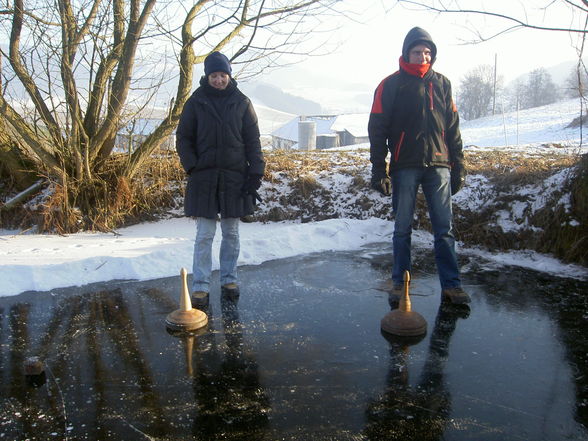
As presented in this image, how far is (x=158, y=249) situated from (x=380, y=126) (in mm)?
3183

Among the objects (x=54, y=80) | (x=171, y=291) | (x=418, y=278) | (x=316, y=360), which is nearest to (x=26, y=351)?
(x=171, y=291)

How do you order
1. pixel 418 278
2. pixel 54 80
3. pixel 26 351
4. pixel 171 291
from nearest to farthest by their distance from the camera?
pixel 26 351 < pixel 171 291 < pixel 418 278 < pixel 54 80

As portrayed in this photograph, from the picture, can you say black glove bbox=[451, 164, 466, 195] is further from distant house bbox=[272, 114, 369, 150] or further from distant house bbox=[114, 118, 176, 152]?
distant house bbox=[272, 114, 369, 150]

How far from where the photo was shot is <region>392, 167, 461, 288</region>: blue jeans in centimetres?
454

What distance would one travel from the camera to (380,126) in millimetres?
4508

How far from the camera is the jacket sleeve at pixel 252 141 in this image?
4.68 metres

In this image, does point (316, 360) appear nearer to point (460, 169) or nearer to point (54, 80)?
point (460, 169)

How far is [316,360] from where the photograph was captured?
3447 millimetres

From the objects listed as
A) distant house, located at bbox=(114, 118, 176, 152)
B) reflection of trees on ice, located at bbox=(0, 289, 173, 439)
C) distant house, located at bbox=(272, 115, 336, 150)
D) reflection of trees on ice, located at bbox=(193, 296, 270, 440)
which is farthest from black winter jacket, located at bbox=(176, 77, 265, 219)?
distant house, located at bbox=(272, 115, 336, 150)

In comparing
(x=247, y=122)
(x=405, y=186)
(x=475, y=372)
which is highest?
(x=247, y=122)

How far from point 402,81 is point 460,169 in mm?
993

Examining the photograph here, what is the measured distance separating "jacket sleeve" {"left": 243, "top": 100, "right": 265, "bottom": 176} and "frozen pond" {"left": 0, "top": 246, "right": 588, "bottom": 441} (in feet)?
4.03

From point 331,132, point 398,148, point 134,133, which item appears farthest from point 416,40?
point 331,132

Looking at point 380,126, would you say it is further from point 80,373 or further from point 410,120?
point 80,373
